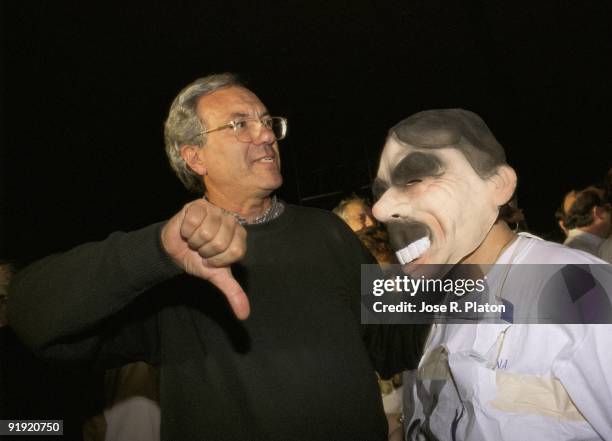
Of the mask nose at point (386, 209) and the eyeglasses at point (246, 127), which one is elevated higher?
the eyeglasses at point (246, 127)

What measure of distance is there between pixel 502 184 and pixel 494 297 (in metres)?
0.33

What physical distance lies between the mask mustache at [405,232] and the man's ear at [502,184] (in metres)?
0.22

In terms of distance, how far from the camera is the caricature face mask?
1.29m

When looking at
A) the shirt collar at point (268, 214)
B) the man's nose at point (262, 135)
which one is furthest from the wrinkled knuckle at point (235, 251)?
the man's nose at point (262, 135)

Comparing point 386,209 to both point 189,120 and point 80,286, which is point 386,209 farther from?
point 189,120

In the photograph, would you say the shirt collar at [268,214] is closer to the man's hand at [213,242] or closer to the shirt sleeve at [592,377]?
the man's hand at [213,242]

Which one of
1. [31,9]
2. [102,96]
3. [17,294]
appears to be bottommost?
[17,294]

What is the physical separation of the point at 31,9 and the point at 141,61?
3.71 feet

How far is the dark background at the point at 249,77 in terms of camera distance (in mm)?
4180

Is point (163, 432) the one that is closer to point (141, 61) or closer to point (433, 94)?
point (141, 61)

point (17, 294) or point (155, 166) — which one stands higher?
point (155, 166)

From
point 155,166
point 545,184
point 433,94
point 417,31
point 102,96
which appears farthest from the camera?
point 545,184

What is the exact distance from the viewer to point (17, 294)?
124cm

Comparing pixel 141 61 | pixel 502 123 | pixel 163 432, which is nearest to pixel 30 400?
pixel 163 432
